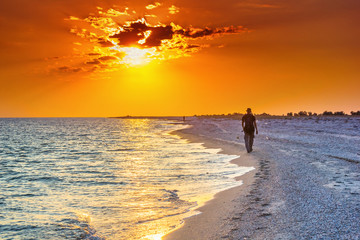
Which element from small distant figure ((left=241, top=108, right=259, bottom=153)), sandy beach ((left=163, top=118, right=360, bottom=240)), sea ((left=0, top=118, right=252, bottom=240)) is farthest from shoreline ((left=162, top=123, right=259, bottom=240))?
small distant figure ((left=241, top=108, right=259, bottom=153))

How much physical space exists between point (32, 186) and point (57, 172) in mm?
3952

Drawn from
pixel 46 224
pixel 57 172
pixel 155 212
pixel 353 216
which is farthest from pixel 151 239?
pixel 57 172

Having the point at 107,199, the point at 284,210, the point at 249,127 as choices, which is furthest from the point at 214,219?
the point at 249,127

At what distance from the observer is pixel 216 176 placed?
14164 millimetres

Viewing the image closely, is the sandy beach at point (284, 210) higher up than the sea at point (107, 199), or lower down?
higher up

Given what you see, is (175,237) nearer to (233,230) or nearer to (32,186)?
(233,230)

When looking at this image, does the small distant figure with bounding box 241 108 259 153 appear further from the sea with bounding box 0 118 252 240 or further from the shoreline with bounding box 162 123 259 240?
the shoreline with bounding box 162 123 259 240

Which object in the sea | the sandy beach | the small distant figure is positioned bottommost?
the sea

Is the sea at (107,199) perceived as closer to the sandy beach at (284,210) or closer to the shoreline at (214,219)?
the shoreline at (214,219)

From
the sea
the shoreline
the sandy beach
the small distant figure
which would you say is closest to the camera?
the sandy beach

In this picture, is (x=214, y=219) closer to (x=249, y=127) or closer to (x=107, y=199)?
(x=107, y=199)

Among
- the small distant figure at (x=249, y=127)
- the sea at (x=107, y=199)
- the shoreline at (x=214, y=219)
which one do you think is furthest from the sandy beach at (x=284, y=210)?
the small distant figure at (x=249, y=127)

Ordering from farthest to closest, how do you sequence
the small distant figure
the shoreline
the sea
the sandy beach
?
the small distant figure
the sea
the shoreline
the sandy beach

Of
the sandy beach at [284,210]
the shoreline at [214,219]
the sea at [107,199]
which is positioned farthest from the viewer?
the sea at [107,199]
